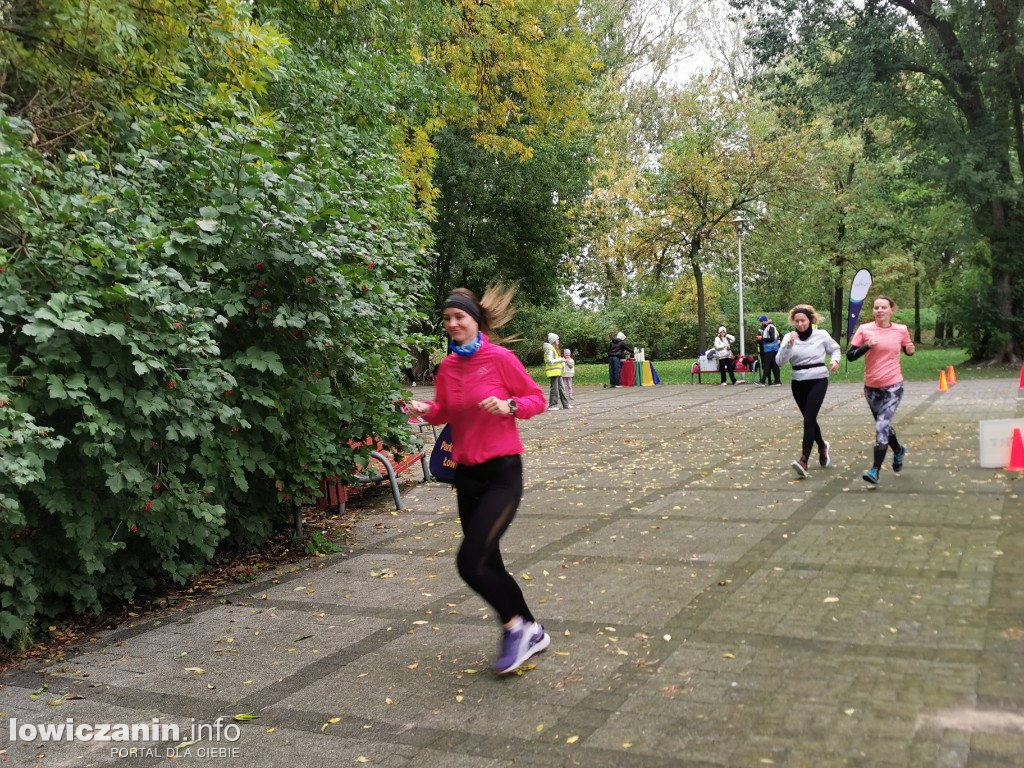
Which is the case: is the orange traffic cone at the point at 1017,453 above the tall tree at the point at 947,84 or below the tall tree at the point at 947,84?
below

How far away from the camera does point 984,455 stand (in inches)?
360

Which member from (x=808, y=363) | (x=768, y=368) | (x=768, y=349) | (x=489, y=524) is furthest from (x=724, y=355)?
(x=489, y=524)

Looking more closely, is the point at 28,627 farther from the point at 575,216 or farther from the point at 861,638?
the point at 575,216

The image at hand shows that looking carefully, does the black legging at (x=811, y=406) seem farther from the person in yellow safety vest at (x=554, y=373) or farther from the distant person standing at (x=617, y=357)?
the distant person standing at (x=617, y=357)

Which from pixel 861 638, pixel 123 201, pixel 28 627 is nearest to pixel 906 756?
pixel 861 638

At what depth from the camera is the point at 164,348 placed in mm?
5363

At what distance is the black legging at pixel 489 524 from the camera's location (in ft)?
14.2

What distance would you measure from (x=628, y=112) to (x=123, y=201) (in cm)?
3874

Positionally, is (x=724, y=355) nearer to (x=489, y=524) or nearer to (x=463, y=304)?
(x=463, y=304)

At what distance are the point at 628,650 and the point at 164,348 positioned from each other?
3.28m

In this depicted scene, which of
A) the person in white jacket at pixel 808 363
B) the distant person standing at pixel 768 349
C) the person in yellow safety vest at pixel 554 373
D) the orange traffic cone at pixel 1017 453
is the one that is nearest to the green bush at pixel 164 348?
the person in white jacket at pixel 808 363

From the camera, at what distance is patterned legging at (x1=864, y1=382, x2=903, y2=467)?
8.46 metres

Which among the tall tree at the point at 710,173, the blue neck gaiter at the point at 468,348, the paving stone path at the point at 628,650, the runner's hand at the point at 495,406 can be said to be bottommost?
the paving stone path at the point at 628,650

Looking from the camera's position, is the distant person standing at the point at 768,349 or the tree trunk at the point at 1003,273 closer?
the distant person standing at the point at 768,349
